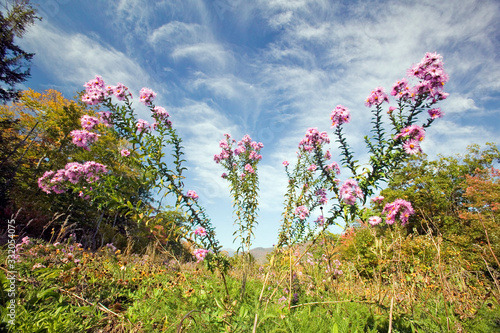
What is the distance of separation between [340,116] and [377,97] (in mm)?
621

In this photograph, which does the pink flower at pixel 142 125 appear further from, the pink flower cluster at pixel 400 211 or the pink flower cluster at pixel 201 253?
the pink flower cluster at pixel 400 211

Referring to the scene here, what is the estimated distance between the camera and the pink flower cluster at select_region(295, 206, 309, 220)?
4.65 m

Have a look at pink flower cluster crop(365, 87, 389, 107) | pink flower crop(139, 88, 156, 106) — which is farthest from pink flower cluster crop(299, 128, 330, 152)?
pink flower crop(139, 88, 156, 106)

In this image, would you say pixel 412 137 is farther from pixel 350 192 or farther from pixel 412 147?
pixel 350 192

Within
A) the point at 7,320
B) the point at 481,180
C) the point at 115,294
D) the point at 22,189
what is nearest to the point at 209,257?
the point at 115,294

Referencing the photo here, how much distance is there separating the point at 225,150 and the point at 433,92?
4.10 meters

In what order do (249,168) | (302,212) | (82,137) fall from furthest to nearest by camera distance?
1. (249,168)
2. (302,212)
3. (82,137)

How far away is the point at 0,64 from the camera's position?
13.9 meters

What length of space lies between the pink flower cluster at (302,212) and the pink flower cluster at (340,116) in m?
1.99

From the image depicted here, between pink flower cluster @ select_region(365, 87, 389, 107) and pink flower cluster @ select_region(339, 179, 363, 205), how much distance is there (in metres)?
1.44

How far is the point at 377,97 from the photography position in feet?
11.1

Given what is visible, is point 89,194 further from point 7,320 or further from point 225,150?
point 225,150

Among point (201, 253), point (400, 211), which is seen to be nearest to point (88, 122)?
point (201, 253)

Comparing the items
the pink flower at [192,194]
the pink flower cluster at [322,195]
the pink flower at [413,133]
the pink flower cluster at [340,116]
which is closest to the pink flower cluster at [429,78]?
the pink flower at [413,133]
